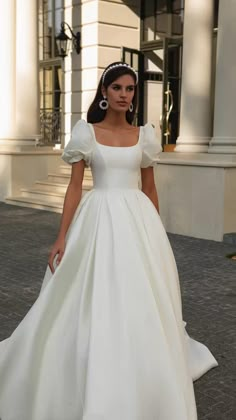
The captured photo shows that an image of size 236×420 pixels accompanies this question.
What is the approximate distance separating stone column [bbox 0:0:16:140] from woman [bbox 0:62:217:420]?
35.9ft

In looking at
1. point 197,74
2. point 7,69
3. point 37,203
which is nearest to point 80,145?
point 197,74

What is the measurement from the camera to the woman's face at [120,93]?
9.56ft

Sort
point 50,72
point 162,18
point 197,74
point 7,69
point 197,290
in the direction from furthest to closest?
point 50,72, point 162,18, point 7,69, point 197,74, point 197,290

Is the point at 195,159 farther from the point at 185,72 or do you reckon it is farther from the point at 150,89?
the point at 150,89

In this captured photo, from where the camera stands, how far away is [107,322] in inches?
109

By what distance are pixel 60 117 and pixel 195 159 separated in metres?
7.21

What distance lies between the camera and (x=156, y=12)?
14133 millimetres

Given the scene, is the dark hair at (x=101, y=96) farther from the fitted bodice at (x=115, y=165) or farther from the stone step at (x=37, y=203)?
the stone step at (x=37, y=203)

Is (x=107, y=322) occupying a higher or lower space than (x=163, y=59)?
lower

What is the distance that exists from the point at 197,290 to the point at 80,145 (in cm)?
327

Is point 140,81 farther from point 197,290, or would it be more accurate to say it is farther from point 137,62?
point 197,290

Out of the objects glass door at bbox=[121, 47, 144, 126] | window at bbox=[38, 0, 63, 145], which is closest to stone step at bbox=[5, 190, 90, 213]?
window at bbox=[38, 0, 63, 145]

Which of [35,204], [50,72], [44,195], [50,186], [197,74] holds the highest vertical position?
[50,72]

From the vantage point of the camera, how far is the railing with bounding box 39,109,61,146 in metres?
15.9
